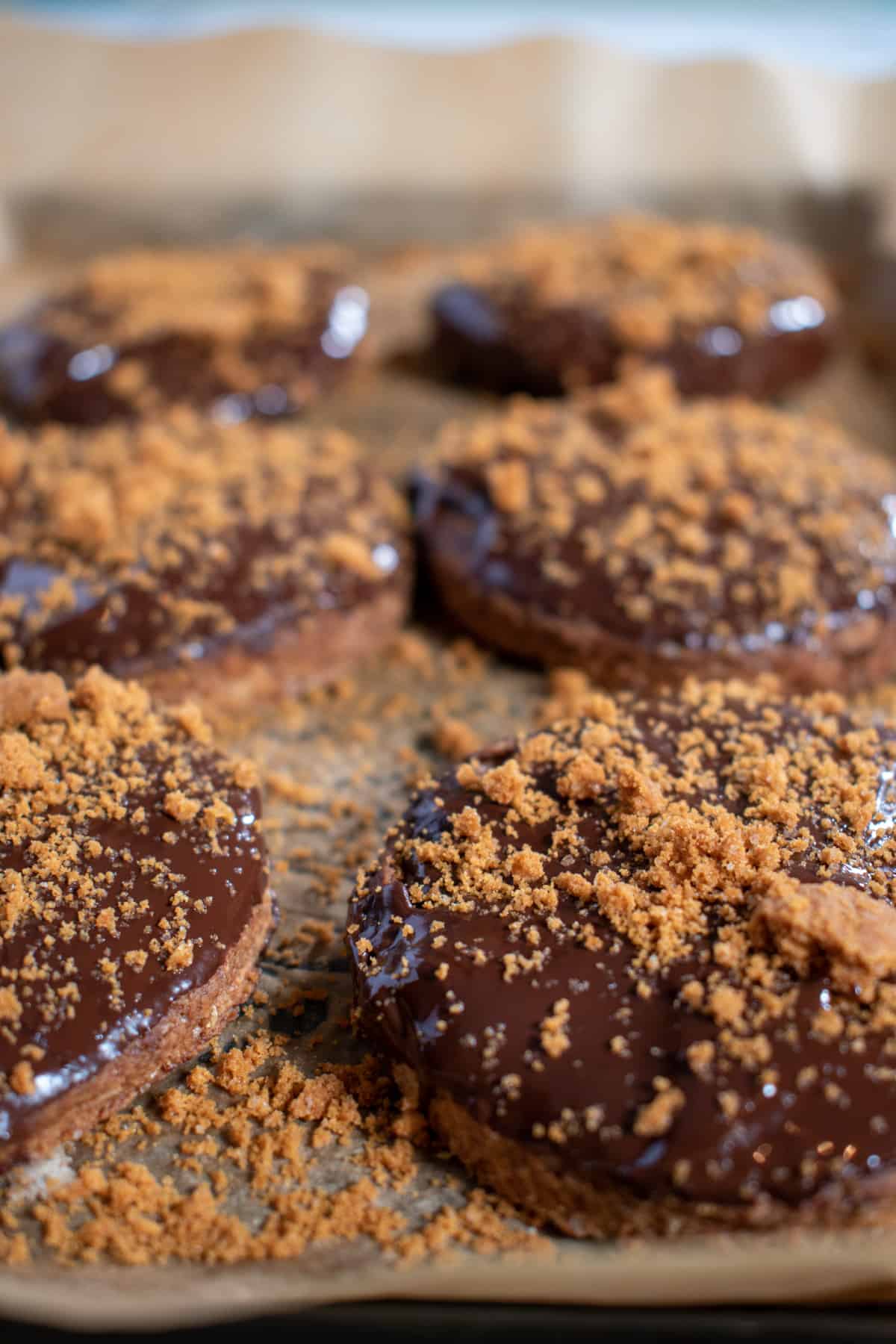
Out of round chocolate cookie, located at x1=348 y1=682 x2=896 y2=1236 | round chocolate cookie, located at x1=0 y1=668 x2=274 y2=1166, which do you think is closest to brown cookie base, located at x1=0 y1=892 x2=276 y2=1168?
round chocolate cookie, located at x1=0 y1=668 x2=274 y2=1166

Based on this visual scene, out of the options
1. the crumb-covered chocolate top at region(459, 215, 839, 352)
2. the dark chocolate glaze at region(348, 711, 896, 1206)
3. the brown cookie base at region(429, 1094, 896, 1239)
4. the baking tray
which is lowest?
the baking tray

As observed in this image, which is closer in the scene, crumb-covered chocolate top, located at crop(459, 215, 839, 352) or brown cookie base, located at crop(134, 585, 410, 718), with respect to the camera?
brown cookie base, located at crop(134, 585, 410, 718)

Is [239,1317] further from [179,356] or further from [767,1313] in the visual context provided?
[179,356]

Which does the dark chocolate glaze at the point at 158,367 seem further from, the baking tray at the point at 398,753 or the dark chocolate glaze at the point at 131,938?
the dark chocolate glaze at the point at 131,938

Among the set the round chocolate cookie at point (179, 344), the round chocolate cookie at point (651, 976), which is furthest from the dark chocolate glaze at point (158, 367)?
the round chocolate cookie at point (651, 976)

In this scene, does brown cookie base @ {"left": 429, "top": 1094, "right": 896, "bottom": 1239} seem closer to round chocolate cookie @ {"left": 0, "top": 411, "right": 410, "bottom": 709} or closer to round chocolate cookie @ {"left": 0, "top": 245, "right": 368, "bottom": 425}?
round chocolate cookie @ {"left": 0, "top": 411, "right": 410, "bottom": 709}

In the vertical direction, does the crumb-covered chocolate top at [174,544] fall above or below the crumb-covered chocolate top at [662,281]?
below
